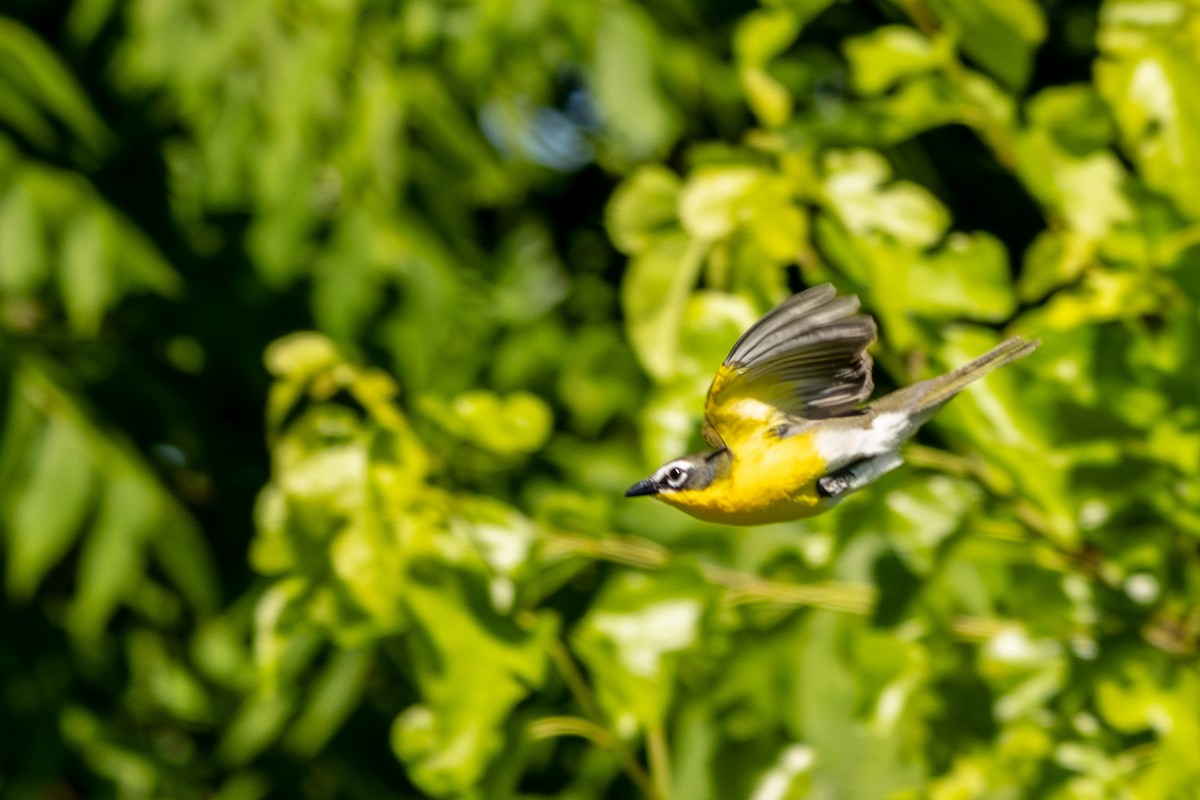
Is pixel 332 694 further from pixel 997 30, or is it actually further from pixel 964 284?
pixel 997 30

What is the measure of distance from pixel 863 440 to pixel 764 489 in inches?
2.5

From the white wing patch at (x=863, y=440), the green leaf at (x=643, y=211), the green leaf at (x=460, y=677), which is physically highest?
the white wing patch at (x=863, y=440)

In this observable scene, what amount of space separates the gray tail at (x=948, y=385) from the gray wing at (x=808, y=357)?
2 cm

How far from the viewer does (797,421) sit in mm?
771

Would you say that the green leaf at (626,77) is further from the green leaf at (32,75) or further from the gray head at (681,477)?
the gray head at (681,477)

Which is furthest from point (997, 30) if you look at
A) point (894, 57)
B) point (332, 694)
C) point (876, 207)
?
point (332, 694)

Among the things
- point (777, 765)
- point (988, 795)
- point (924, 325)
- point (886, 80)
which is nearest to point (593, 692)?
point (777, 765)

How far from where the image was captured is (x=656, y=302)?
1.32 meters

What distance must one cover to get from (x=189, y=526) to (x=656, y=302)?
0.95m

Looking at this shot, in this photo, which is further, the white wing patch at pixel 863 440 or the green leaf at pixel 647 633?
the green leaf at pixel 647 633

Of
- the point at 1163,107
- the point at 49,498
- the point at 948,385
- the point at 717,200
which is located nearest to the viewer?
the point at 948,385

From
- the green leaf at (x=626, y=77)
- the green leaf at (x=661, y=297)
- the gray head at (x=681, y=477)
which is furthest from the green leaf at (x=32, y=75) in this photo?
the gray head at (x=681, y=477)

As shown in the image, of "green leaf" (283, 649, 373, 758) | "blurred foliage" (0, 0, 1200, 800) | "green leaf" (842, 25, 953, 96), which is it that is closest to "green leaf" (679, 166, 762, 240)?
"blurred foliage" (0, 0, 1200, 800)

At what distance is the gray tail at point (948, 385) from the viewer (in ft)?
2.16
